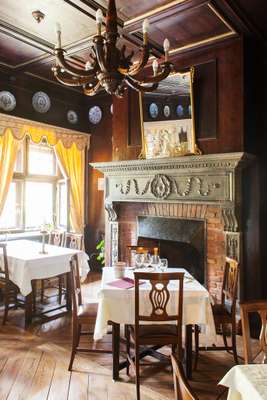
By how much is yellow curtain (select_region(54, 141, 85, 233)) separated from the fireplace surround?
1.22m

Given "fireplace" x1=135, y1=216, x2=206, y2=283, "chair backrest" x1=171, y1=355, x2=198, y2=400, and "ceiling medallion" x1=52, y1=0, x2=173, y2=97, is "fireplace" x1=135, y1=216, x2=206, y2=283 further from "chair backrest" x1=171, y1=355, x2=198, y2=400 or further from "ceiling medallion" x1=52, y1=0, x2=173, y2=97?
"chair backrest" x1=171, y1=355, x2=198, y2=400

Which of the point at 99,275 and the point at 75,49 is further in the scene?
the point at 99,275

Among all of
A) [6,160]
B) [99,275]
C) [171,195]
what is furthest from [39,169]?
→ [171,195]

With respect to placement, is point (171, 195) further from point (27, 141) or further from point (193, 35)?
point (27, 141)

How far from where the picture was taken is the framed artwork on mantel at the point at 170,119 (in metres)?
3.80

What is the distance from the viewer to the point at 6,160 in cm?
480

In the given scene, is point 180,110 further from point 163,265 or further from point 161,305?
point 161,305

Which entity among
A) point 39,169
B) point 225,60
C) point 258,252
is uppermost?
point 225,60

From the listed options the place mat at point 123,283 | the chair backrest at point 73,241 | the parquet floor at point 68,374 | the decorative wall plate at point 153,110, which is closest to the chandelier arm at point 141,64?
the place mat at point 123,283

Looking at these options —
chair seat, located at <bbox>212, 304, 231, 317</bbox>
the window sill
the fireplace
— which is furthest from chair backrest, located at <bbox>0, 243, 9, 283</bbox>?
chair seat, located at <bbox>212, 304, 231, 317</bbox>

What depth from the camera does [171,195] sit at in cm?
396

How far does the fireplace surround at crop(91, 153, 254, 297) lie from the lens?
11.4 ft

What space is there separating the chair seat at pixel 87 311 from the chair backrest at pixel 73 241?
5.04ft

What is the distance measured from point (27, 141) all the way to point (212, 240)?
3.40m
